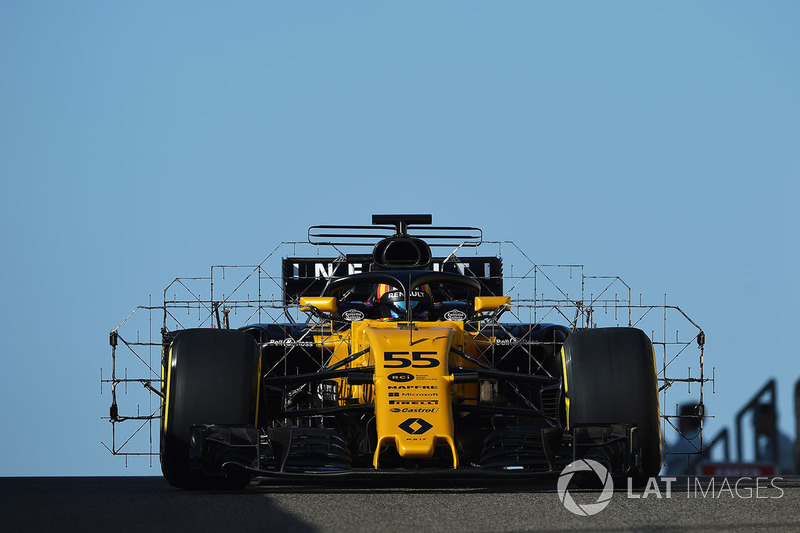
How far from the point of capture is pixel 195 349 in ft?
34.6

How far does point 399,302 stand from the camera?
12.9 m

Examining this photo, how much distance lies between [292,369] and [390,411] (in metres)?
4.64

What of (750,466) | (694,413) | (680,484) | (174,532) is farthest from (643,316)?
(174,532)

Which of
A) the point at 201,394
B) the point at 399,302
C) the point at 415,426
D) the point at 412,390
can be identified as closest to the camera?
the point at 415,426

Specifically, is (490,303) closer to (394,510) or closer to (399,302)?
(399,302)

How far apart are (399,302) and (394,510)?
4904mm

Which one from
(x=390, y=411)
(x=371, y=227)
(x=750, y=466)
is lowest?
(x=750, y=466)

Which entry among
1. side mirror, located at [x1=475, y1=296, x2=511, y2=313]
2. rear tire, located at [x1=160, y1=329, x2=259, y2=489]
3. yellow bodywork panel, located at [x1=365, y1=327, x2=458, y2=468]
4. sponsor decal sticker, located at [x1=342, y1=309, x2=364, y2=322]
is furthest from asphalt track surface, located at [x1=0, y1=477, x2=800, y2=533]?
sponsor decal sticker, located at [x1=342, y1=309, x2=364, y2=322]

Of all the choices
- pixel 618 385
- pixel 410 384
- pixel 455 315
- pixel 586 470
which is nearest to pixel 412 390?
pixel 410 384

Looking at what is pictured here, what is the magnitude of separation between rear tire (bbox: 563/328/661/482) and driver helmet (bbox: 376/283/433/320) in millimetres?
2652

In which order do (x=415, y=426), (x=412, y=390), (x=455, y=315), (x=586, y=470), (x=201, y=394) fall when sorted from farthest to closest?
(x=455, y=315) < (x=201, y=394) < (x=412, y=390) < (x=415, y=426) < (x=586, y=470)

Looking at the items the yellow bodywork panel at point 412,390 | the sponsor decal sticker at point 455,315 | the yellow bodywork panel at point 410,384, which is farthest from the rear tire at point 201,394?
the sponsor decal sticker at point 455,315

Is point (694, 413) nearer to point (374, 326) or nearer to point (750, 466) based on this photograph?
point (750, 466)

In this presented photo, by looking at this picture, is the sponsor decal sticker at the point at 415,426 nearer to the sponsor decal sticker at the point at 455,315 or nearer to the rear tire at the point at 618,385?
the rear tire at the point at 618,385
